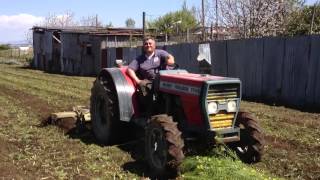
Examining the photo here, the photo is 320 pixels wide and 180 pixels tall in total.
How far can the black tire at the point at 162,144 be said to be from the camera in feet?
21.0

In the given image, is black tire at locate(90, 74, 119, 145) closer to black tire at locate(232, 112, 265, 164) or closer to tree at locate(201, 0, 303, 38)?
black tire at locate(232, 112, 265, 164)

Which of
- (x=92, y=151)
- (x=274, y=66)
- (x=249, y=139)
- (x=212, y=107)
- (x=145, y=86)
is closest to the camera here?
(x=212, y=107)

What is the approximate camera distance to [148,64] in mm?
8328

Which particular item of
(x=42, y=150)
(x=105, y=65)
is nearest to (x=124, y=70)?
(x=42, y=150)

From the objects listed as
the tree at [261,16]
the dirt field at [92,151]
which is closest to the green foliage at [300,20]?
the tree at [261,16]

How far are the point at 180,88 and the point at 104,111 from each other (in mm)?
2339

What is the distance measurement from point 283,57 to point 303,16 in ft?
31.1

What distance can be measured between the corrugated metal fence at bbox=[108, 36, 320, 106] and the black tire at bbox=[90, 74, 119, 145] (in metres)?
6.36

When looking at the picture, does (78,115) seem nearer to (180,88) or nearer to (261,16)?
(180,88)

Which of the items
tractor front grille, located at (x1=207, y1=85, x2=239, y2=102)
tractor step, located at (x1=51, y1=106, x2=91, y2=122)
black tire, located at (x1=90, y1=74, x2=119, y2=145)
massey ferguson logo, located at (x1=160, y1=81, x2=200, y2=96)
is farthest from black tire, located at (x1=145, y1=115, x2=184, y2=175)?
tractor step, located at (x1=51, y1=106, x2=91, y2=122)

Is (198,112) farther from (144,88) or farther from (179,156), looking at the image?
(144,88)

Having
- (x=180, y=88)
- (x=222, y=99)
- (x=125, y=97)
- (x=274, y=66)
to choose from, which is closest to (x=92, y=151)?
(x=125, y=97)

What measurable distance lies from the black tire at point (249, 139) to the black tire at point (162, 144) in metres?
0.96

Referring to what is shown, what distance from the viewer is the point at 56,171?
7.08 metres
